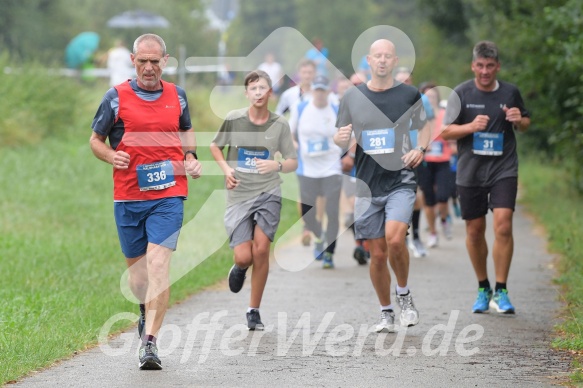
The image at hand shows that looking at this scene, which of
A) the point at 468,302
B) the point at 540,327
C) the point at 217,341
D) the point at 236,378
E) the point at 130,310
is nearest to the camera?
the point at 236,378

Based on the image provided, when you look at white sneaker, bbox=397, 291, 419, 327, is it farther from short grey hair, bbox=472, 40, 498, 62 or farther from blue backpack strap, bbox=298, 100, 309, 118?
blue backpack strap, bbox=298, 100, 309, 118

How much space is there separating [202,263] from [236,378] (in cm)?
619

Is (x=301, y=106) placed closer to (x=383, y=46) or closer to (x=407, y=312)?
(x=383, y=46)

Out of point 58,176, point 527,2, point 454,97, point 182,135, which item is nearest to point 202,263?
point 454,97

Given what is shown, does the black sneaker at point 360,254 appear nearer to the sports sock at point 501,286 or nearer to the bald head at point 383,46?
the sports sock at point 501,286

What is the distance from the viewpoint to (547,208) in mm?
19281

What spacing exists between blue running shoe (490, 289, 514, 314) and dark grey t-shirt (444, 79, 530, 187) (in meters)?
0.93

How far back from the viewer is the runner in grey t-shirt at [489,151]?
396 inches

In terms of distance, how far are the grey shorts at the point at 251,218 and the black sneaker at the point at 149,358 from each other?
191 centimetres

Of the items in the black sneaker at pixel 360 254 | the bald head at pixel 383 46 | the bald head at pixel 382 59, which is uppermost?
the bald head at pixel 383 46

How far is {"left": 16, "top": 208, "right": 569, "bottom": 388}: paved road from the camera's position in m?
7.37

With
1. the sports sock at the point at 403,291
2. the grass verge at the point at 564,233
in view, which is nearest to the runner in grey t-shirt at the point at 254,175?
the sports sock at the point at 403,291

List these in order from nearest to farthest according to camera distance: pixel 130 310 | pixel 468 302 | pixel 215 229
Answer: pixel 130 310 < pixel 468 302 < pixel 215 229

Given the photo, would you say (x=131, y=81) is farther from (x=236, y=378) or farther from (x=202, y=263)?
(x=202, y=263)
